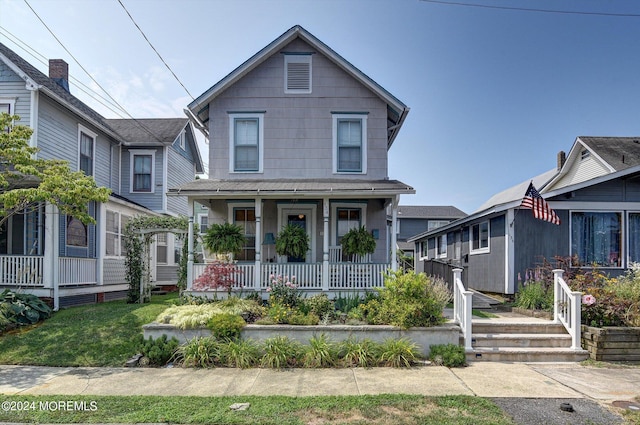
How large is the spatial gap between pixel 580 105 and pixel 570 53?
429 cm

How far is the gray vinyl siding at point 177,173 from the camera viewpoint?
18.3 meters

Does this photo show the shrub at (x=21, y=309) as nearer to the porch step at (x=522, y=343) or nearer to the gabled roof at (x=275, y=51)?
the gabled roof at (x=275, y=51)

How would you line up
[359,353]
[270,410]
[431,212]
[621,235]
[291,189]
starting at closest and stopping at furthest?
[270,410] → [359,353] → [291,189] → [621,235] → [431,212]

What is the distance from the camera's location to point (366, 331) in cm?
805

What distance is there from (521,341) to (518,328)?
53 centimetres

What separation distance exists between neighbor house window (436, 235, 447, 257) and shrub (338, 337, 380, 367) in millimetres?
13414

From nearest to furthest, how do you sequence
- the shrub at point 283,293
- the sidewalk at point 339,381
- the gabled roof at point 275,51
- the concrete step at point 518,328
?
the sidewalk at point 339,381
the concrete step at point 518,328
the shrub at point 283,293
the gabled roof at point 275,51

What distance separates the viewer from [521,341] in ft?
27.0

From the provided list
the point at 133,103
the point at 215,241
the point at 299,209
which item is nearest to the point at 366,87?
the point at 299,209

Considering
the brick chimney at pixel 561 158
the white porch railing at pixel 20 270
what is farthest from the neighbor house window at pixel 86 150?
the brick chimney at pixel 561 158

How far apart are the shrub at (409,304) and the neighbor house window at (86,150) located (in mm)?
12203

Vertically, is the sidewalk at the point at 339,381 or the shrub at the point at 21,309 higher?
the shrub at the point at 21,309

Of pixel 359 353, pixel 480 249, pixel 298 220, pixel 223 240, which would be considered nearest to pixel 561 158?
pixel 480 249

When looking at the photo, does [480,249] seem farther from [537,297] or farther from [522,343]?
[522,343]
